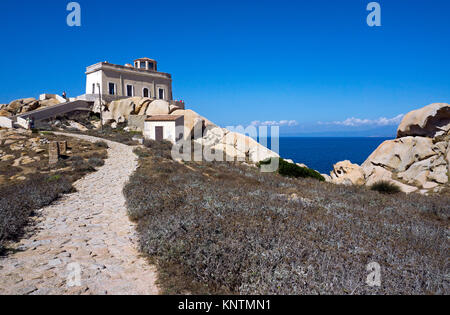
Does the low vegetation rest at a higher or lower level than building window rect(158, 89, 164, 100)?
lower

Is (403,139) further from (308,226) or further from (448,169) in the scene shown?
(308,226)

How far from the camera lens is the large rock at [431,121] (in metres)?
20.2

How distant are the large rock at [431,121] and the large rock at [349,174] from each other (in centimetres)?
542

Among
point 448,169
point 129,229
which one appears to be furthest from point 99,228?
point 448,169

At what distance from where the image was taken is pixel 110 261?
5660 mm

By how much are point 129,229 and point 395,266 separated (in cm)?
700

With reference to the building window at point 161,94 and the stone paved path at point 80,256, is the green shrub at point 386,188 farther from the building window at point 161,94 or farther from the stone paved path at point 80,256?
the building window at point 161,94

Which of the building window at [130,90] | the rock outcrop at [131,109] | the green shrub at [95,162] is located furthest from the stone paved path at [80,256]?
the building window at [130,90]

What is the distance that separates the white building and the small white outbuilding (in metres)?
12.6

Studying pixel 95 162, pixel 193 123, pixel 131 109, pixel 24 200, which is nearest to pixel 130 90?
pixel 131 109

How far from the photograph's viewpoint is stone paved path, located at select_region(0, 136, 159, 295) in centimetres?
452

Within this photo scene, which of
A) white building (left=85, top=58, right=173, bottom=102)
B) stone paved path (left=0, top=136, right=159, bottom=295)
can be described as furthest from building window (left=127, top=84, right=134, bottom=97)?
stone paved path (left=0, top=136, right=159, bottom=295)

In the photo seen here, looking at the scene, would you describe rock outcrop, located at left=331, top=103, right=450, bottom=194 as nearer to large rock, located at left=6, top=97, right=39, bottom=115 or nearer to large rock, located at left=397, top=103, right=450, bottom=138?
large rock, located at left=397, top=103, right=450, bottom=138

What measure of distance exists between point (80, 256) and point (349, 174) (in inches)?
867
